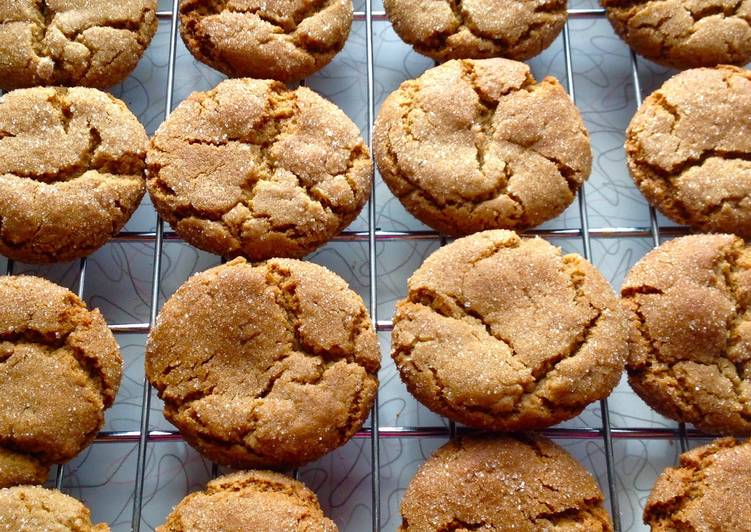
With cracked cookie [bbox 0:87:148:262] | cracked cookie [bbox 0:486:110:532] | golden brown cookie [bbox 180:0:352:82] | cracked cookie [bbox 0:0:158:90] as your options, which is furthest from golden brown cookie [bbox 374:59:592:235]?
cracked cookie [bbox 0:486:110:532]

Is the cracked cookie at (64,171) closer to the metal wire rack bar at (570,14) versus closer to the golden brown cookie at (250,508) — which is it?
the metal wire rack bar at (570,14)

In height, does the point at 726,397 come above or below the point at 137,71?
below

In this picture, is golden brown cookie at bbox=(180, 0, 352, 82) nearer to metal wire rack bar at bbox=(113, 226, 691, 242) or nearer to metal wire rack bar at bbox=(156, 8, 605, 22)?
metal wire rack bar at bbox=(156, 8, 605, 22)

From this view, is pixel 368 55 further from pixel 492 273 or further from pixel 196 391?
pixel 196 391

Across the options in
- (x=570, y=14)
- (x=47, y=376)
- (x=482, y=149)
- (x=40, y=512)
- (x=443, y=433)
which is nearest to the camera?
(x=40, y=512)

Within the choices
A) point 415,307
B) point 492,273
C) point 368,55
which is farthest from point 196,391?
point 368,55

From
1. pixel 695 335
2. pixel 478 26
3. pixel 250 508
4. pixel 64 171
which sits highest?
pixel 478 26

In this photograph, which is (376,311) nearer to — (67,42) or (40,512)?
(40,512)

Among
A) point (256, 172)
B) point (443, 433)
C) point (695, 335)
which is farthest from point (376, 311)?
point (695, 335)
